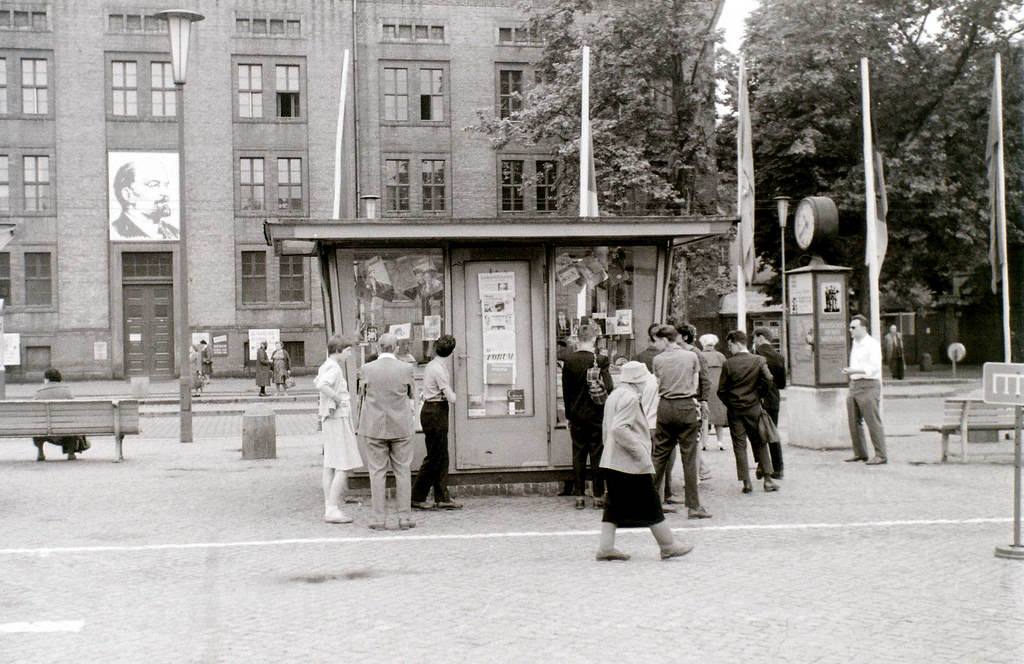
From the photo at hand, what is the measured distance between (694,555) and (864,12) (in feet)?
94.4

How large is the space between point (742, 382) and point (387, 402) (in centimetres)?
409

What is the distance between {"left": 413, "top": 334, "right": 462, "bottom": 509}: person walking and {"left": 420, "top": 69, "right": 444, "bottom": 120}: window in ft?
110

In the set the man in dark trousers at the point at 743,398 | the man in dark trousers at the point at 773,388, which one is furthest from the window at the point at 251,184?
the man in dark trousers at the point at 743,398

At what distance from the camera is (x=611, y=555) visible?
8.52 meters

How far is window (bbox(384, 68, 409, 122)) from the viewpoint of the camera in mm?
43250

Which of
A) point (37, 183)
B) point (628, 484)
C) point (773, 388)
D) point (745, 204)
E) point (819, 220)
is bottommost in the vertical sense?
point (628, 484)

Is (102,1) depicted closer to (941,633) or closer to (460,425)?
(460,425)

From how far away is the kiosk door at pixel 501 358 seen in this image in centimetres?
1208

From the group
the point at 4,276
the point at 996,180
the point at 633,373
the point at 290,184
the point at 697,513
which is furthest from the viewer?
the point at 290,184

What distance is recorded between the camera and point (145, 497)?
41.1 feet

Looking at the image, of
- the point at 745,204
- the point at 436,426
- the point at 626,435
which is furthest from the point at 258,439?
the point at 745,204

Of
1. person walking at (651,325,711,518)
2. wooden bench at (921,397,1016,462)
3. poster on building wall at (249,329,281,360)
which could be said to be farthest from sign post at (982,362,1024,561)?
poster on building wall at (249,329,281,360)

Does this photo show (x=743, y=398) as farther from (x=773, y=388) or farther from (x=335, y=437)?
(x=335, y=437)

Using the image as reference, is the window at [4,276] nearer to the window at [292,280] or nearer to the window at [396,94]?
the window at [292,280]
